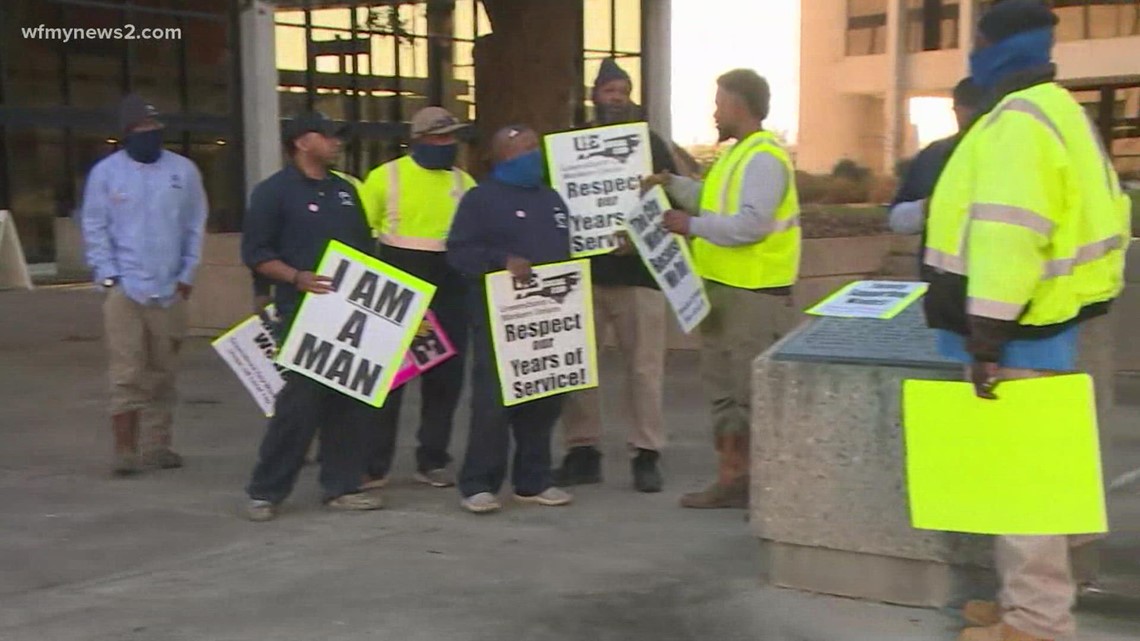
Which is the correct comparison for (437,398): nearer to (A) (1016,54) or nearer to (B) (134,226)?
(B) (134,226)

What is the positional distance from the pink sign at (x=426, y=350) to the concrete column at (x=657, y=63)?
22.7 metres

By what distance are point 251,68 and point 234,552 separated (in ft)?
60.4

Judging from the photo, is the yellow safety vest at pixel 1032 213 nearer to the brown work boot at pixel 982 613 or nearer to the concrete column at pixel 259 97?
the brown work boot at pixel 982 613

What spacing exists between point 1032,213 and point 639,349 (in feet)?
9.94

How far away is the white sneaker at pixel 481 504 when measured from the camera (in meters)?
6.24

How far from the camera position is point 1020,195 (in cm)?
389

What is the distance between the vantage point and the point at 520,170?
623cm

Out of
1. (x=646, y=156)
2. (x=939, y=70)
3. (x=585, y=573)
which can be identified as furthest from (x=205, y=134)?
(x=939, y=70)

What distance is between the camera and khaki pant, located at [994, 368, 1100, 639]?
13.7 feet

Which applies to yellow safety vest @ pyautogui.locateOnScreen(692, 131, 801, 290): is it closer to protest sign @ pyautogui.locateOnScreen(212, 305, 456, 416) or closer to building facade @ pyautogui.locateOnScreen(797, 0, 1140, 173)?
protest sign @ pyautogui.locateOnScreen(212, 305, 456, 416)

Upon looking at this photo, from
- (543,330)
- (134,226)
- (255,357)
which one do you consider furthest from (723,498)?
(134,226)

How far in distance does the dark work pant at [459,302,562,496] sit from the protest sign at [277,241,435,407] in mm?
340

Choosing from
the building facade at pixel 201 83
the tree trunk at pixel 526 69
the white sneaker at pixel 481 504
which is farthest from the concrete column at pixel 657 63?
the white sneaker at pixel 481 504

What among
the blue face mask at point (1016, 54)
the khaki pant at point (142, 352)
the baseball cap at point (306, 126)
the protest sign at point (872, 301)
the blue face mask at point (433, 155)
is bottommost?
the khaki pant at point (142, 352)
